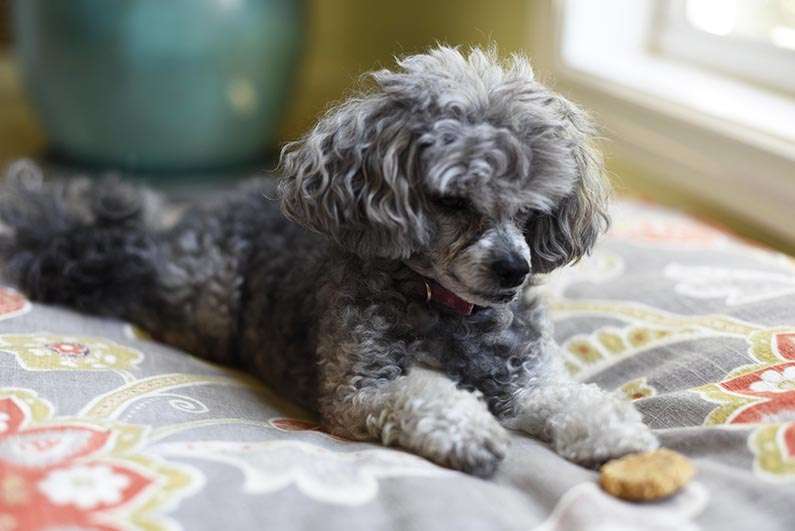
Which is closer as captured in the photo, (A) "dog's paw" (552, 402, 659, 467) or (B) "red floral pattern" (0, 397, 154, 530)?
(B) "red floral pattern" (0, 397, 154, 530)

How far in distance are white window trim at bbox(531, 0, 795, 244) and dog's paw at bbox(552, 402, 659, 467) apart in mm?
794

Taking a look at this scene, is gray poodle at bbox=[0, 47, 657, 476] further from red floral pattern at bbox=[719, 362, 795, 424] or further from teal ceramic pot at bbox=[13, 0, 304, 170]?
teal ceramic pot at bbox=[13, 0, 304, 170]

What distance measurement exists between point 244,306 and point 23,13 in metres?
1.59

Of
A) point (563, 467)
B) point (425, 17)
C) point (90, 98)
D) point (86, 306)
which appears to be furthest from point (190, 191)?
point (563, 467)

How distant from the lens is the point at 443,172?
1.17 meters

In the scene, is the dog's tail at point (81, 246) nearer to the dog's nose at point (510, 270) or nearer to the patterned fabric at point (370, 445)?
the patterned fabric at point (370, 445)

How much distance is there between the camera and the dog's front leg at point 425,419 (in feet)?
Answer: 3.76

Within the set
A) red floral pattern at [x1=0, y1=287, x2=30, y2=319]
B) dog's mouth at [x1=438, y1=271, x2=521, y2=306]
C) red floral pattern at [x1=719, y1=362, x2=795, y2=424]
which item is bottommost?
red floral pattern at [x1=0, y1=287, x2=30, y2=319]

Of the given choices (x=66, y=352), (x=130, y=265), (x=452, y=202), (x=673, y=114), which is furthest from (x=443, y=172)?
(x=673, y=114)

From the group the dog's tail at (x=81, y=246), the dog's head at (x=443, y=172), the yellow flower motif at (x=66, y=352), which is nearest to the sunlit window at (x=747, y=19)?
the dog's head at (x=443, y=172)

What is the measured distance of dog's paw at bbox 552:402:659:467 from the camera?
46.0 inches

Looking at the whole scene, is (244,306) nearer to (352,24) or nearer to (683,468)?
(683,468)

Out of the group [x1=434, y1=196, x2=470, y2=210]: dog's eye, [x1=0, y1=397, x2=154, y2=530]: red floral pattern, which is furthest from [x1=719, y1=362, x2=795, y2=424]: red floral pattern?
[x1=0, y1=397, x2=154, y2=530]: red floral pattern

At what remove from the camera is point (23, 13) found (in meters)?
2.79
